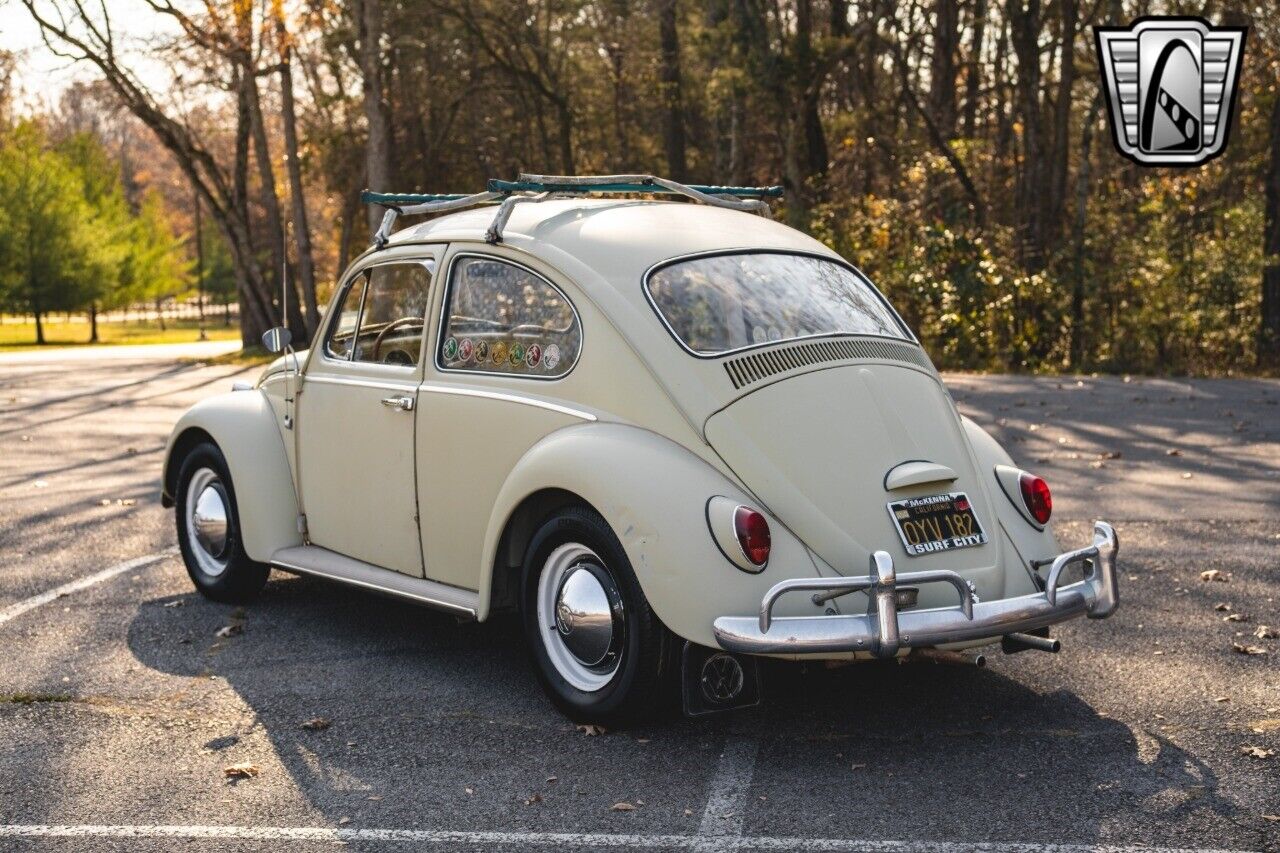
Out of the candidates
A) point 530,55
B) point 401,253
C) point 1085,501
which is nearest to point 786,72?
point 530,55

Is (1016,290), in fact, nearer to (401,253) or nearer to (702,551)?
(401,253)

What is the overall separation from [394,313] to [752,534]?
8.02 feet

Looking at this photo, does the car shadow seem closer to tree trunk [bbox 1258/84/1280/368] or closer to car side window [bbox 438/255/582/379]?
car side window [bbox 438/255/582/379]

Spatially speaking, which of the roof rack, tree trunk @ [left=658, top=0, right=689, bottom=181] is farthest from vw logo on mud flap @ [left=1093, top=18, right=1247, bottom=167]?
tree trunk @ [left=658, top=0, right=689, bottom=181]

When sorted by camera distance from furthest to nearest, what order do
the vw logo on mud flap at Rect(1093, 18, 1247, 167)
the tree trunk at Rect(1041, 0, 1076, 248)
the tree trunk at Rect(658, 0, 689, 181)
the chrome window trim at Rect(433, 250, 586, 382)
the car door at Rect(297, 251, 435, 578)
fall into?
the tree trunk at Rect(658, 0, 689, 181)
the tree trunk at Rect(1041, 0, 1076, 248)
the vw logo on mud flap at Rect(1093, 18, 1247, 167)
the car door at Rect(297, 251, 435, 578)
the chrome window trim at Rect(433, 250, 586, 382)

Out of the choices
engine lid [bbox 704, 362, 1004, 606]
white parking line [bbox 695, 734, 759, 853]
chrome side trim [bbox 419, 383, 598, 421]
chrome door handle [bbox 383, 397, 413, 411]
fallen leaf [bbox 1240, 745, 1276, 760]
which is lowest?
fallen leaf [bbox 1240, 745, 1276, 760]

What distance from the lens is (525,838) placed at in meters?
4.29

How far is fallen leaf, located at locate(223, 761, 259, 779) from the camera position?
485 centimetres

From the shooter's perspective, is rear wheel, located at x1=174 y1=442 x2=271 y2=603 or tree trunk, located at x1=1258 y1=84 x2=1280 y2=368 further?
tree trunk, located at x1=1258 y1=84 x2=1280 y2=368

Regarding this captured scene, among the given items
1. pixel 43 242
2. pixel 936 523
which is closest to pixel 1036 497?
pixel 936 523

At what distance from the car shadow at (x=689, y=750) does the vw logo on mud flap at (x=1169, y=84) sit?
1321 cm

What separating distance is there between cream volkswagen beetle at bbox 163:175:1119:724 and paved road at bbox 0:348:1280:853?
0.34 metres

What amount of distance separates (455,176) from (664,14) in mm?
6869

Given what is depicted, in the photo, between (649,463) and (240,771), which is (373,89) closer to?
(649,463)
